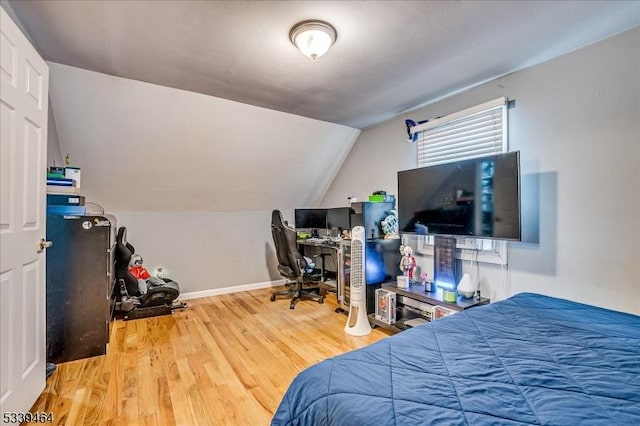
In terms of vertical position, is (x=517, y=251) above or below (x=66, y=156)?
below

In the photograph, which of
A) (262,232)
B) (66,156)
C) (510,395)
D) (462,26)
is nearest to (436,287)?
(510,395)

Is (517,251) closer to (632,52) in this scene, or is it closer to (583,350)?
(583,350)

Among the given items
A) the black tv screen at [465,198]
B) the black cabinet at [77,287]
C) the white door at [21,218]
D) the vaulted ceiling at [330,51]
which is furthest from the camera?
the black cabinet at [77,287]

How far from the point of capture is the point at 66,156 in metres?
2.94

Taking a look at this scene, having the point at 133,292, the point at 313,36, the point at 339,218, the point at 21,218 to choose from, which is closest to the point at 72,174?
the point at 21,218

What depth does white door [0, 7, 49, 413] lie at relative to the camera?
4.67ft

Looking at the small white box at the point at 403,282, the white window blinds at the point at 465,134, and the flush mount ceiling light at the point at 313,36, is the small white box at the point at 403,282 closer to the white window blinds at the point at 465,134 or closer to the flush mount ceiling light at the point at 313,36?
the white window blinds at the point at 465,134

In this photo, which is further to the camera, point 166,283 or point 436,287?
point 166,283

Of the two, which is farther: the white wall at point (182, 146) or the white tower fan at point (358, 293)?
the white tower fan at point (358, 293)

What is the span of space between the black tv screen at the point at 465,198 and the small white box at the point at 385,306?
651 millimetres

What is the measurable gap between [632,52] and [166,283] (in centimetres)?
461

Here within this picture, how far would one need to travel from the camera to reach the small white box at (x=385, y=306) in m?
2.83

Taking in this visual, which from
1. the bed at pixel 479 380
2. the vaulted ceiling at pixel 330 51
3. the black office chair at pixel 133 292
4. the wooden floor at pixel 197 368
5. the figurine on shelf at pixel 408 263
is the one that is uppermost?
the vaulted ceiling at pixel 330 51

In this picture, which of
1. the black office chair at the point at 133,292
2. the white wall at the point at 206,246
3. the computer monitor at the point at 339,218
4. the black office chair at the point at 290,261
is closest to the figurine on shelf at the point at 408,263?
the computer monitor at the point at 339,218
